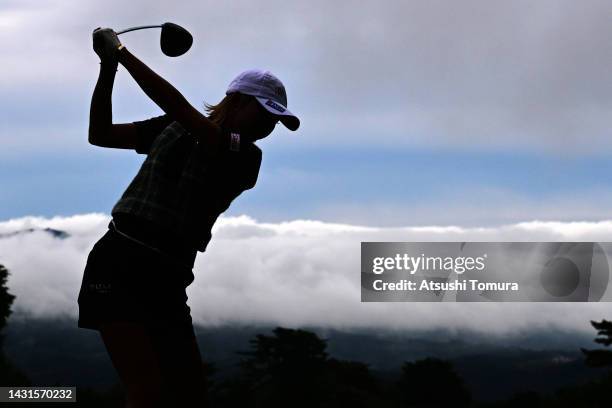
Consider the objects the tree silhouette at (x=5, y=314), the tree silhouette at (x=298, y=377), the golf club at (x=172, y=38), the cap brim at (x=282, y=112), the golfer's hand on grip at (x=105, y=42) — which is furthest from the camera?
the tree silhouette at (x=298, y=377)

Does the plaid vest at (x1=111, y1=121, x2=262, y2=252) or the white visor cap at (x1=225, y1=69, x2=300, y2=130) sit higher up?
the white visor cap at (x1=225, y1=69, x2=300, y2=130)

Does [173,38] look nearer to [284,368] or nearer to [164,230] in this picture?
[164,230]

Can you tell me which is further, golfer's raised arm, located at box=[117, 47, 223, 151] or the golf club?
the golf club

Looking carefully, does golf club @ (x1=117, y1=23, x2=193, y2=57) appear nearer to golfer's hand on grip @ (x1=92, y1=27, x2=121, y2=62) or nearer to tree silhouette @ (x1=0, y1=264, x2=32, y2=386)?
golfer's hand on grip @ (x1=92, y1=27, x2=121, y2=62)

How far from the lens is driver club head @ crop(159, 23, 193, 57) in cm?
550

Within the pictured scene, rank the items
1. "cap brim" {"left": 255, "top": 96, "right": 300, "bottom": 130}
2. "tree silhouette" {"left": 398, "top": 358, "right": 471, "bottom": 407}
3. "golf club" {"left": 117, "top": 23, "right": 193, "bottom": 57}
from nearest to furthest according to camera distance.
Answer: "cap brim" {"left": 255, "top": 96, "right": 300, "bottom": 130}
"golf club" {"left": 117, "top": 23, "right": 193, "bottom": 57}
"tree silhouette" {"left": 398, "top": 358, "right": 471, "bottom": 407}

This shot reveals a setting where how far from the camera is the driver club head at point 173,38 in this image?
18.0 feet

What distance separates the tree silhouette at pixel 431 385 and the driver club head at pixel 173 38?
10699cm

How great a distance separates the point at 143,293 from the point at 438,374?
380 ft

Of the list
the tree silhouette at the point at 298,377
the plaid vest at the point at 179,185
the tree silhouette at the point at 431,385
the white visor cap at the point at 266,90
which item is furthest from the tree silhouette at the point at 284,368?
the plaid vest at the point at 179,185

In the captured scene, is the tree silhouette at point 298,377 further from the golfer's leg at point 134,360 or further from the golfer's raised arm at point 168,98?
the golfer's raised arm at point 168,98

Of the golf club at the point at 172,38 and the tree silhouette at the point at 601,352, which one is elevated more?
the tree silhouette at the point at 601,352

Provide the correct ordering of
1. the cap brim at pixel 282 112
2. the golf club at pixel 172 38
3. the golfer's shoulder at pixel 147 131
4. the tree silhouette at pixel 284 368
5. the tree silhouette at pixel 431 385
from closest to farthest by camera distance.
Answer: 1. the cap brim at pixel 282 112
2. the golfer's shoulder at pixel 147 131
3. the golf club at pixel 172 38
4. the tree silhouette at pixel 284 368
5. the tree silhouette at pixel 431 385

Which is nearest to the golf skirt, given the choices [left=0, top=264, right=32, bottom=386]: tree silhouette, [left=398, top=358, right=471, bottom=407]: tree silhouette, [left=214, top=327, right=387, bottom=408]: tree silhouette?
[left=0, top=264, right=32, bottom=386]: tree silhouette
